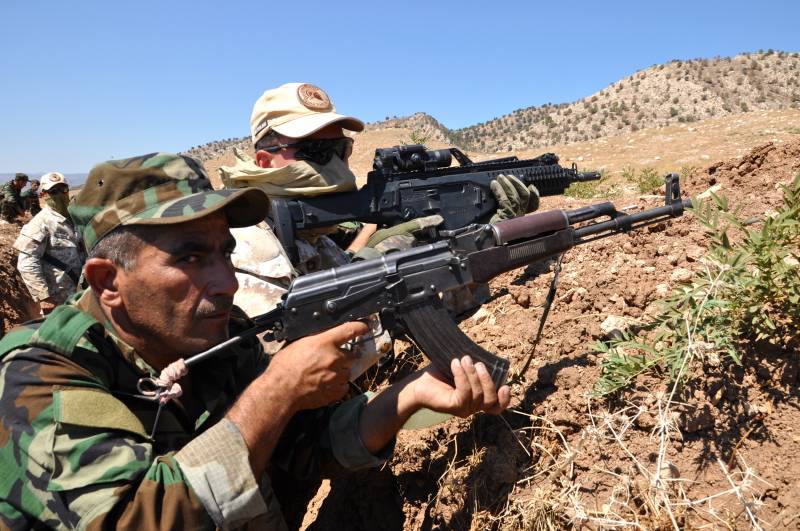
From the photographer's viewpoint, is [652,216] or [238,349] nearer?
[238,349]

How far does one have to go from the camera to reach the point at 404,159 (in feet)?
15.2

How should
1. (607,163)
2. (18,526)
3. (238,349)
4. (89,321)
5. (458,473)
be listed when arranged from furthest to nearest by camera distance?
(607,163) < (458,473) < (238,349) < (89,321) < (18,526)

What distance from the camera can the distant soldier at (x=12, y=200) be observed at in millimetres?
12661

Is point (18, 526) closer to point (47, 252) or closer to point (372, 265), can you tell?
point (372, 265)

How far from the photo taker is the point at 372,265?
2246 mm

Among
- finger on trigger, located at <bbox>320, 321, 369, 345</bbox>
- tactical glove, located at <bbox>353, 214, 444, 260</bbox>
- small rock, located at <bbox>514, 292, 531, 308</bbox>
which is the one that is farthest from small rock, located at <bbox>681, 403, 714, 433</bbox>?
tactical glove, located at <bbox>353, 214, 444, 260</bbox>

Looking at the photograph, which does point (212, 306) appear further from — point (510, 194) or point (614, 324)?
point (510, 194)

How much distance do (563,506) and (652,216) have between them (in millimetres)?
1805

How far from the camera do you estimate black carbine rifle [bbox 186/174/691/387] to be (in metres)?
2.07

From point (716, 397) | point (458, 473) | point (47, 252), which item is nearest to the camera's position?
point (716, 397)

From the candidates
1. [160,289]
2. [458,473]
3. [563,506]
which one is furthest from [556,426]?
[160,289]

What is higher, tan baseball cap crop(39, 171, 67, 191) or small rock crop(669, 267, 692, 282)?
tan baseball cap crop(39, 171, 67, 191)

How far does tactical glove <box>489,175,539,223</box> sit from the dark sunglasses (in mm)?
1734

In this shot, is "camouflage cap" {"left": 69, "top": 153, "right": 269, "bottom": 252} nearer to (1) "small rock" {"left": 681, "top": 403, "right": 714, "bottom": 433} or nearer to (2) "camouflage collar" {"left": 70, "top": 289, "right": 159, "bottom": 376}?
(2) "camouflage collar" {"left": 70, "top": 289, "right": 159, "bottom": 376}
